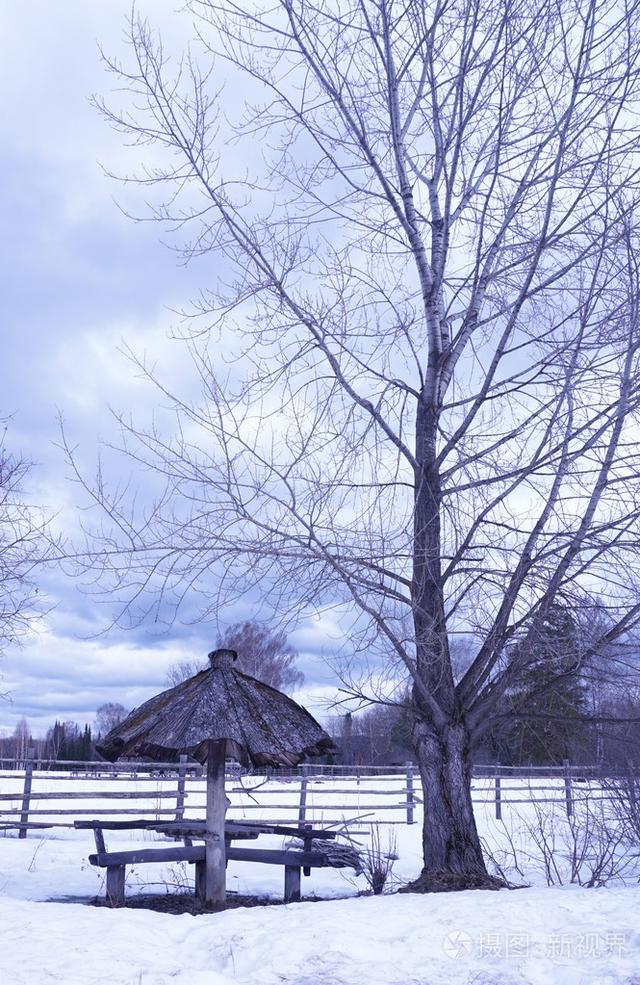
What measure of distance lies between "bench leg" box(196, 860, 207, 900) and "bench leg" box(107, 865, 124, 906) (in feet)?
2.85

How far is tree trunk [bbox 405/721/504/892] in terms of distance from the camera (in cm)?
892

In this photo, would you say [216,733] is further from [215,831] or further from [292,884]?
[292,884]

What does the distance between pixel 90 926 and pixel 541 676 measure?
5.05m

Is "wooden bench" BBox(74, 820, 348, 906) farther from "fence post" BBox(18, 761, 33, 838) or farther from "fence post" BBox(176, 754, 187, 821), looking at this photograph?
"fence post" BBox(176, 754, 187, 821)

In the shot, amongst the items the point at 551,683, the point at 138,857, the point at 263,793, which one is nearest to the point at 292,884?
the point at 138,857

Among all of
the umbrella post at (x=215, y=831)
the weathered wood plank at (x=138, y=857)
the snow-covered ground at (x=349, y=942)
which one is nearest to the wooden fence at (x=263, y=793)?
the umbrella post at (x=215, y=831)

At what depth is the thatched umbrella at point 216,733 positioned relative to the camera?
938cm

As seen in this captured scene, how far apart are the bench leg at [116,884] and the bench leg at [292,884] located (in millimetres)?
1721

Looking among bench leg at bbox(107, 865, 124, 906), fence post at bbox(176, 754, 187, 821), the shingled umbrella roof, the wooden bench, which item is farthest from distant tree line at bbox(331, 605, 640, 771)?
fence post at bbox(176, 754, 187, 821)

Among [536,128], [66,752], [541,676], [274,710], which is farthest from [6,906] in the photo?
[66,752]

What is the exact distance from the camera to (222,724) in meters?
9.41

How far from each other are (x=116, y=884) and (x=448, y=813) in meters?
3.50

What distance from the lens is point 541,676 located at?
976 centimetres

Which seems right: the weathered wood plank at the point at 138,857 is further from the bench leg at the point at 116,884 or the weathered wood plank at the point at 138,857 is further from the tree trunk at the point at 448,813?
the tree trunk at the point at 448,813
